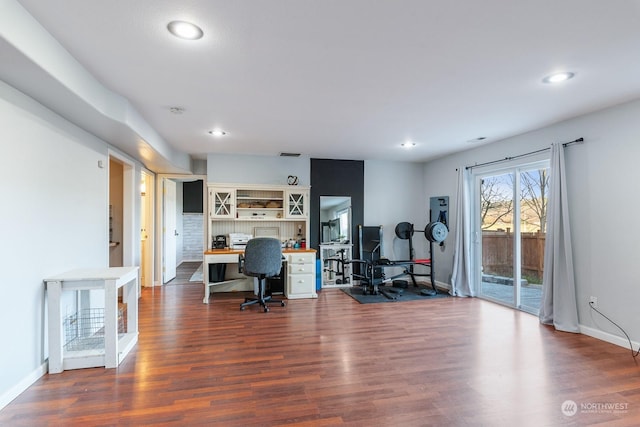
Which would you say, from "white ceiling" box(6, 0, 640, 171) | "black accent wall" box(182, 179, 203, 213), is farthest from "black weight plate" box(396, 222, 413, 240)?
"black accent wall" box(182, 179, 203, 213)

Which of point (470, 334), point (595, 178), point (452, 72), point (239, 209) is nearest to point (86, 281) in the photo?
point (239, 209)

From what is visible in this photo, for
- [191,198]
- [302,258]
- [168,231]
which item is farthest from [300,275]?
[191,198]

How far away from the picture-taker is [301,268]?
4926mm

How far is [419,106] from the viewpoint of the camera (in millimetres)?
3119

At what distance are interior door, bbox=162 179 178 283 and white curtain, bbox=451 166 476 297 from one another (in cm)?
510

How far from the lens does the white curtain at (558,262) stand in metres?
3.43

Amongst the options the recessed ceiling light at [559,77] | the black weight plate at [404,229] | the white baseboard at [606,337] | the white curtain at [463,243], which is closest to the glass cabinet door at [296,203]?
the black weight plate at [404,229]

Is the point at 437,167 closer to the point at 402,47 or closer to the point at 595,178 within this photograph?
the point at 595,178

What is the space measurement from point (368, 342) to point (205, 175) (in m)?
4.25

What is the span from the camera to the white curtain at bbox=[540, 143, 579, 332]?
343 cm

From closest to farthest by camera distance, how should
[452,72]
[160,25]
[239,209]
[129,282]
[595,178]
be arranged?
[160,25] < [452,72] < [129,282] < [595,178] < [239,209]

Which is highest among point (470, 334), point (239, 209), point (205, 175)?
point (205, 175)

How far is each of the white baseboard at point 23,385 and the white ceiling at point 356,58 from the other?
2272mm

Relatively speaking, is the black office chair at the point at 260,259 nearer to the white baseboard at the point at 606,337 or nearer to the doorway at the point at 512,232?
the doorway at the point at 512,232
